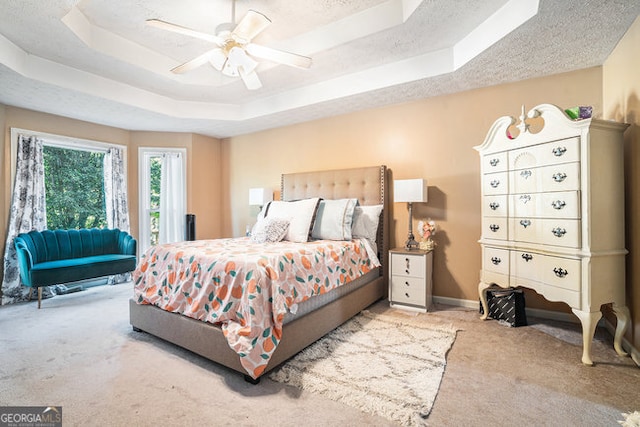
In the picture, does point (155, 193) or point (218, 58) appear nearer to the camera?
point (218, 58)

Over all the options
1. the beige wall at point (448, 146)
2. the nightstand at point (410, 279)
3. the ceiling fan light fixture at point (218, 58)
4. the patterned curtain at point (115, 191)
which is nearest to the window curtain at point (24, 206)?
the patterned curtain at point (115, 191)

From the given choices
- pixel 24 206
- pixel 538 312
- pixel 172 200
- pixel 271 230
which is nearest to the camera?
pixel 538 312

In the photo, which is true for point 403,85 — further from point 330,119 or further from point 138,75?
point 138,75

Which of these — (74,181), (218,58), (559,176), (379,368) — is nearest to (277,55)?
(218,58)

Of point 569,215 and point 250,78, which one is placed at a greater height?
point 250,78

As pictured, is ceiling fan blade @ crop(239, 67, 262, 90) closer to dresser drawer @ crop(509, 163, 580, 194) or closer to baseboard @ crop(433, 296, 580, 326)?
dresser drawer @ crop(509, 163, 580, 194)

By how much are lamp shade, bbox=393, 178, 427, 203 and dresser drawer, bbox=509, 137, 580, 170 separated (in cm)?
86

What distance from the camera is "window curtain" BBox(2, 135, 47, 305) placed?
12.4 feet

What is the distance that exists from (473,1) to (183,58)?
2.90 m

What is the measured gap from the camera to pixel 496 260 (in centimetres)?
274

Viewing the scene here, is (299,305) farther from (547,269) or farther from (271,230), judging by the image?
(547,269)

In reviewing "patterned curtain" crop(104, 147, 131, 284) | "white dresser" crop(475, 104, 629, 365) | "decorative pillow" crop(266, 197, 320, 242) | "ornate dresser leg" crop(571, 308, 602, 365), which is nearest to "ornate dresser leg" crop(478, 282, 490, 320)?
"white dresser" crop(475, 104, 629, 365)

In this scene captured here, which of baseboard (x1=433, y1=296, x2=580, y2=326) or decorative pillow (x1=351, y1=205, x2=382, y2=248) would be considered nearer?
baseboard (x1=433, y1=296, x2=580, y2=326)

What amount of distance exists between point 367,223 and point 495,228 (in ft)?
4.28
